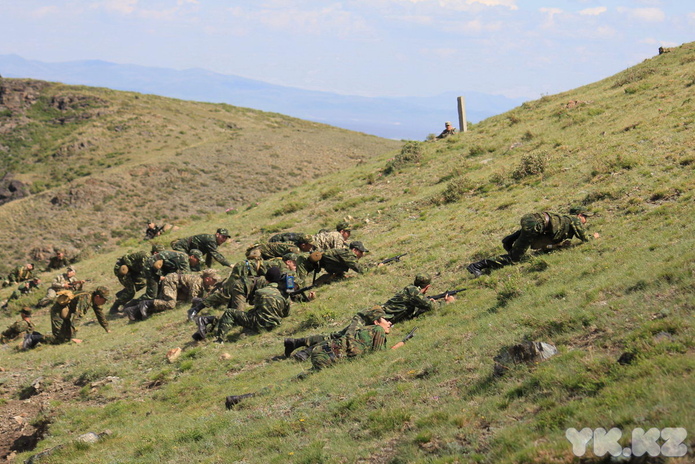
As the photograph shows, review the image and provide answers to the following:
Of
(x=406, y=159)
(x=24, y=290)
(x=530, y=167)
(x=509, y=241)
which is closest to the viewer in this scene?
(x=509, y=241)

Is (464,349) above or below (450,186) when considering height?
below

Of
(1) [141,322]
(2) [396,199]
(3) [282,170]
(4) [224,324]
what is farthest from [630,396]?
(3) [282,170]

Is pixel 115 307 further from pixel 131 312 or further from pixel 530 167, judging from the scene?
pixel 530 167

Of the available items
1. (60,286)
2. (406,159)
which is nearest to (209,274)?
(60,286)

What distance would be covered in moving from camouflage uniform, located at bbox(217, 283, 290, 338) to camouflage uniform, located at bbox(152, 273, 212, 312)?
4.56 m

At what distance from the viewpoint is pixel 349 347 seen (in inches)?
402

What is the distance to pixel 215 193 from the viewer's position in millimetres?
50312

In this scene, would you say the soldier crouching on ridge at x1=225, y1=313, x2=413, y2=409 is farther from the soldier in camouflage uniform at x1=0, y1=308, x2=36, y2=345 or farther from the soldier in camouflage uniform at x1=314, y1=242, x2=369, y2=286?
the soldier in camouflage uniform at x1=0, y1=308, x2=36, y2=345

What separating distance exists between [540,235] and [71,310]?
12941 mm

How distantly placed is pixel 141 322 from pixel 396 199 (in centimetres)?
1151

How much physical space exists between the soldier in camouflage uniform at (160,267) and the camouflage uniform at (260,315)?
534 centimetres

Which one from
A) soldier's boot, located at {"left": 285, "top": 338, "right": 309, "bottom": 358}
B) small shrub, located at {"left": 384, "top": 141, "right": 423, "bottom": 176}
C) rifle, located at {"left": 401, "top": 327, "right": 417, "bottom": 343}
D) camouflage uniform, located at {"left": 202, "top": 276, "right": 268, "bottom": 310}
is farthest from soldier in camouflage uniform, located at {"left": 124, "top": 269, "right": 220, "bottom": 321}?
small shrub, located at {"left": 384, "top": 141, "right": 423, "bottom": 176}

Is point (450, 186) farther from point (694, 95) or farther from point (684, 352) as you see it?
point (684, 352)

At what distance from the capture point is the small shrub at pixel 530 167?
20.0 meters
